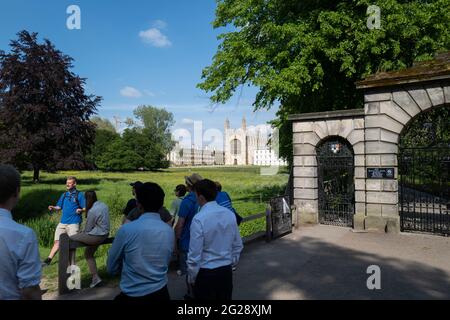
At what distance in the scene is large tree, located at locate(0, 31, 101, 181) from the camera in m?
30.1

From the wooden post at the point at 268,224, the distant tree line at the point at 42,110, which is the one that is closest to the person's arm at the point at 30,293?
the wooden post at the point at 268,224

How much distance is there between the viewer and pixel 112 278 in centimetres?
709

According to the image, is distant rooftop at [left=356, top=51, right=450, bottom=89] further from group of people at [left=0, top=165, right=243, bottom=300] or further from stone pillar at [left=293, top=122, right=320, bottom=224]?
group of people at [left=0, top=165, right=243, bottom=300]

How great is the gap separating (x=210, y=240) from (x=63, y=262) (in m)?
3.59

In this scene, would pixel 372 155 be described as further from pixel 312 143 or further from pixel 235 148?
pixel 235 148

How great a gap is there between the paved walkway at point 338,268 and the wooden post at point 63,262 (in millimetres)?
194

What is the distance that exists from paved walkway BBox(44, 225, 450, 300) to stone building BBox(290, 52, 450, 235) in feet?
3.58

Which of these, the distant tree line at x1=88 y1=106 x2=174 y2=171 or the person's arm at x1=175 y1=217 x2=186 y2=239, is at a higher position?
the distant tree line at x1=88 y1=106 x2=174 y2=171

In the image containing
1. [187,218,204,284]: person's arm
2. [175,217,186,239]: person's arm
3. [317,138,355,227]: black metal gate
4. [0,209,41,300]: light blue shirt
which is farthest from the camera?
[317,138,355,227]: black metal gate

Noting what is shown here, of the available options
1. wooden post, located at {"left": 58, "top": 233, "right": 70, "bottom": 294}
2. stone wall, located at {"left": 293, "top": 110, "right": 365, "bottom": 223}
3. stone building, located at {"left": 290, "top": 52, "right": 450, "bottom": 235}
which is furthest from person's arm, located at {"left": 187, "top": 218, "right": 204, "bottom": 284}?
stone wall, located at {"left": 293, "top": 110, "right": 365, "bottom": 223}

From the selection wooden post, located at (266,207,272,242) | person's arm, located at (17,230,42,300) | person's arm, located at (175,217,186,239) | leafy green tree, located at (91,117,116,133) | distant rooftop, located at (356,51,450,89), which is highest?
leafy green tree, located at (91,117,116,133)

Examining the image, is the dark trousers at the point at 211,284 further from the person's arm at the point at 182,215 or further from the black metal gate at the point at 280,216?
the black metal gate at the point at 280,216
